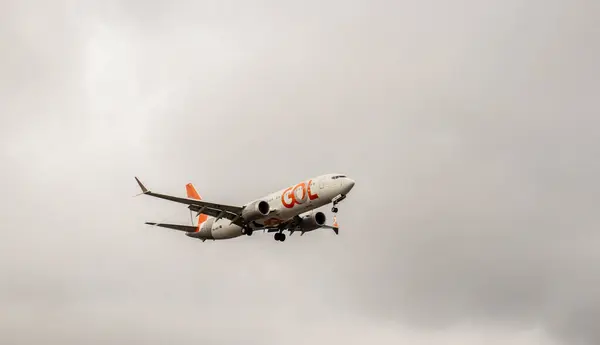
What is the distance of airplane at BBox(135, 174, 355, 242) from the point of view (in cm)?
6706

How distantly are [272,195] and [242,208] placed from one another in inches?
116

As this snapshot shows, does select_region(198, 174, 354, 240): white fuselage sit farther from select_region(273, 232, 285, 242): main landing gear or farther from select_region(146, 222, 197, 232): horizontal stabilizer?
select_region(146, 222, 197, 232): horizontal stabilizer

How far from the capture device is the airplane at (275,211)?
6706 centimetres

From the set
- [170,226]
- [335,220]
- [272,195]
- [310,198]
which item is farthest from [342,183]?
[170,226]

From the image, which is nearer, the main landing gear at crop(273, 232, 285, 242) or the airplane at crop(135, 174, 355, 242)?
the airplane at crop(135, 174, 355, 242)

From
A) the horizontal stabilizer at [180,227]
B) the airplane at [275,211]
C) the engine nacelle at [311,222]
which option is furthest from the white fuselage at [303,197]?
the horizontal stabilizer at [180,227]

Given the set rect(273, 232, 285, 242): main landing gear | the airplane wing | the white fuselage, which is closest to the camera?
the white fuselage

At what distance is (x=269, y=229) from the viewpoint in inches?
2980

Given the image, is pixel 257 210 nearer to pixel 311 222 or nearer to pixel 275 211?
pixel 275 211

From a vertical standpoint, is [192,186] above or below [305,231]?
above

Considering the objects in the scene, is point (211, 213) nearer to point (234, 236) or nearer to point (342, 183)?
point (234, 236)

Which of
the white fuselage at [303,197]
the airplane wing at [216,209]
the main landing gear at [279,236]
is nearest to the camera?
the white fuselage at [303,197]

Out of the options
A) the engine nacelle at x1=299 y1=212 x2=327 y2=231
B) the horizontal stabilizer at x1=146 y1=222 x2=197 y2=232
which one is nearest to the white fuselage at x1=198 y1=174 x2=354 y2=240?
the engine nacelle at x1=299 y1=212 x2=327 y2=231

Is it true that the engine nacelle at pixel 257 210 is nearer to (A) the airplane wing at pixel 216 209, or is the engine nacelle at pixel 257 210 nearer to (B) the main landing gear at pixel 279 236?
(A) the airplane wing at pixel 216 209
